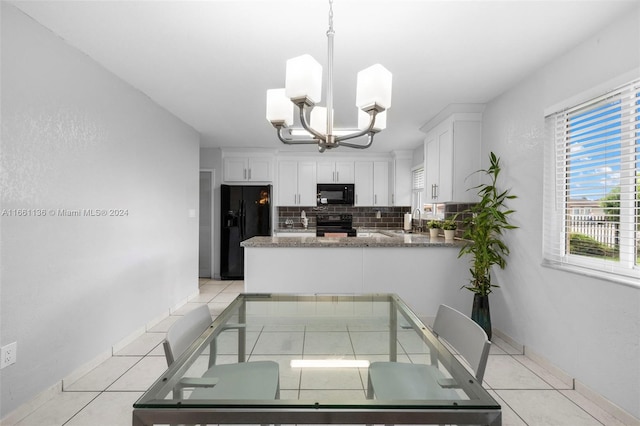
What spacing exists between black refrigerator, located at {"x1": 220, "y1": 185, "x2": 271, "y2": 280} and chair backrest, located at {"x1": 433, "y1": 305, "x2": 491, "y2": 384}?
4.26 meters

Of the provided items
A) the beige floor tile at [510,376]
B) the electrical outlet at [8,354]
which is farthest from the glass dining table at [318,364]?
the electrical outlet at [8,354]

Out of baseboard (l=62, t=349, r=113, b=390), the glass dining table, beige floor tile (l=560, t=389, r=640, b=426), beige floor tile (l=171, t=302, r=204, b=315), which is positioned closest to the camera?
the glass dining table

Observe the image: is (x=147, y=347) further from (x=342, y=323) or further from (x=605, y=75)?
(x=605, y=75)

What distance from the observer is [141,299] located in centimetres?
326

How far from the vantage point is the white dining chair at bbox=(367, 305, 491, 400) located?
3.29 ft

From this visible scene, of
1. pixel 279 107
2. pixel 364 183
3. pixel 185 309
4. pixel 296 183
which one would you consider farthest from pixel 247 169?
pixel 279 107

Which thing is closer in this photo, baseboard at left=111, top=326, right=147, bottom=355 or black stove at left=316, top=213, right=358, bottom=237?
baseboard at left=111, top=326, right=147, bottom=355

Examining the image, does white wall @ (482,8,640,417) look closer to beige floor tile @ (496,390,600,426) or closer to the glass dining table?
beige floor tile @ (496,390,600,426)

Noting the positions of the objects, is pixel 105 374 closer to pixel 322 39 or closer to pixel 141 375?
pixel 141 375

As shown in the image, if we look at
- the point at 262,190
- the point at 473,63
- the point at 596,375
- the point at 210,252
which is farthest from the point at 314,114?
the point at 210,252

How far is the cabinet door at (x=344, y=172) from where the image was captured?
20.1 feet

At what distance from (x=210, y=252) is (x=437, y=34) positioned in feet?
16.0

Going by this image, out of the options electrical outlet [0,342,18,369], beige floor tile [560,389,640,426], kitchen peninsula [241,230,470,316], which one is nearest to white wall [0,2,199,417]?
electrical outlet [0,342,18,369]

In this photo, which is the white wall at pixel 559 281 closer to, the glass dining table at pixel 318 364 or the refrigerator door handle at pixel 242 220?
the glass dining table at pixel 318 364
